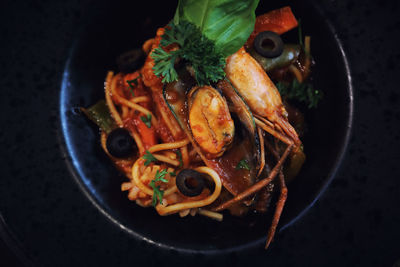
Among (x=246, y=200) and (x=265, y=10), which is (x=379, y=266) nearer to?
(x=246, y=200)

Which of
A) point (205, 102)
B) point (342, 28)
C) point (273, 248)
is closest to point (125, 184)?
point (205, 102)

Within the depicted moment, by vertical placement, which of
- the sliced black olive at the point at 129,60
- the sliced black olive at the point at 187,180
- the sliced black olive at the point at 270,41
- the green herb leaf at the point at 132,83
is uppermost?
the sliced black olive at the point at 129,60

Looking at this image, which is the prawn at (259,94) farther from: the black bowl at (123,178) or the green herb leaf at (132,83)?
the green herb leaf at (132,83)

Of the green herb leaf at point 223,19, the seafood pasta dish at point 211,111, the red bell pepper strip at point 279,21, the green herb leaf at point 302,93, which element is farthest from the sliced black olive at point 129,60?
the green herb leaf at point 302,93

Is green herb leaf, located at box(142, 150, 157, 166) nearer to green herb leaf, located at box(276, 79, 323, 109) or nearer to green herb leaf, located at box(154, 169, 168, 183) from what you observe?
green herb leaf, located at box(154, 169, 168, 183)

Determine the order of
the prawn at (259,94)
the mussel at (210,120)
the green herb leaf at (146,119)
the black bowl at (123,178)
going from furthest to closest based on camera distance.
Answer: the green herb leaf at (146,119)
the black bowl at (123,178)
the prawn at (259,94)
the mussel at (210,120)
